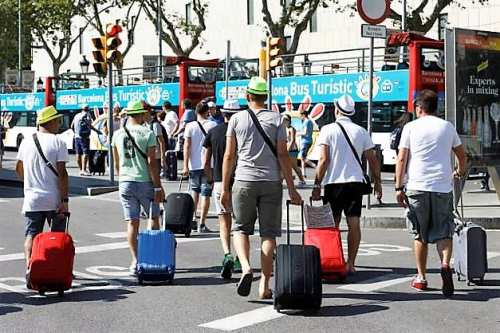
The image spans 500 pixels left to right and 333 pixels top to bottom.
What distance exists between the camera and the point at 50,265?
315 inches

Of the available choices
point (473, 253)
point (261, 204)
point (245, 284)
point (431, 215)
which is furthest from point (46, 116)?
point (473, 253)

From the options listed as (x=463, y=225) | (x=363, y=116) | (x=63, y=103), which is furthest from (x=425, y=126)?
(x=63, y=103)

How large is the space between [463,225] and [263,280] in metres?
2.20

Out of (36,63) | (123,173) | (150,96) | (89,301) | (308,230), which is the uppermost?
(36,63)

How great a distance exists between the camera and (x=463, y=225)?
8664 millimetres

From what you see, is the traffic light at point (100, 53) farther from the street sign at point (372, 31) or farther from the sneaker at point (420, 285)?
the sneaker at point (420, 285)

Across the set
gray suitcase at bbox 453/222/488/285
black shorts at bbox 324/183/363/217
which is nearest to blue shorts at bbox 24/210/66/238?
black shorts at bbox 324/183/363/217

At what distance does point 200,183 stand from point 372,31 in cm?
375

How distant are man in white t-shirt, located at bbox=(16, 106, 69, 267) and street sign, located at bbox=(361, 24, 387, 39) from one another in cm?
651

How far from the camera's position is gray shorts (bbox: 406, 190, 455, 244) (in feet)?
26.2

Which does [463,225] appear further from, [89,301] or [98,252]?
[98,252]

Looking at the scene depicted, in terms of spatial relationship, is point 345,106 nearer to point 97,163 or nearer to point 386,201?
point 386,201

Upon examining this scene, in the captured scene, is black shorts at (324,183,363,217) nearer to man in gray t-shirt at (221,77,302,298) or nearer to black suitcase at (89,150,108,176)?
man in gray t-shirt at (221,77,302,298)

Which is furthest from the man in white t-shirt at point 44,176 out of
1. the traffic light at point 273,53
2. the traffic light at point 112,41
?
the traffic light at point 112,41
